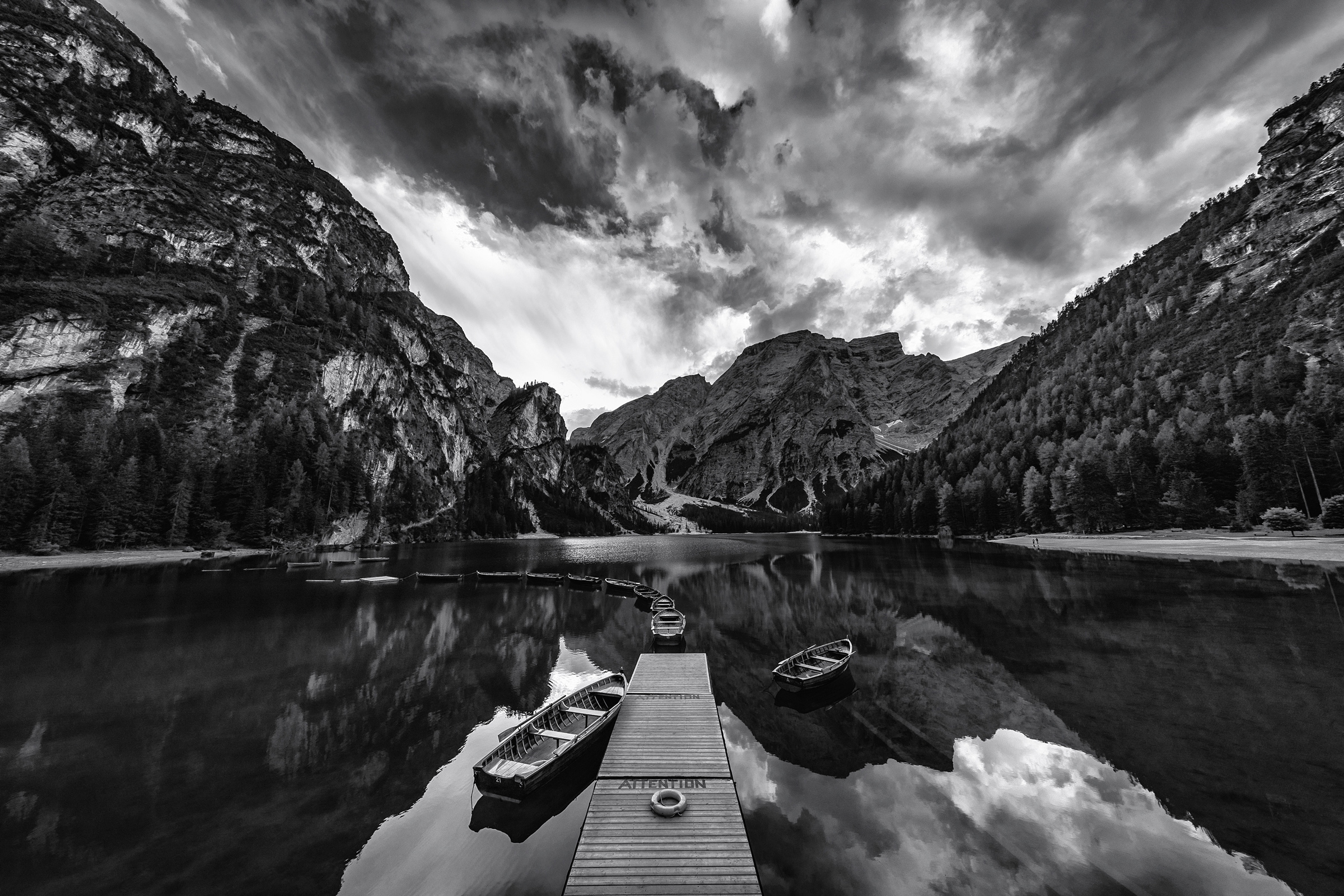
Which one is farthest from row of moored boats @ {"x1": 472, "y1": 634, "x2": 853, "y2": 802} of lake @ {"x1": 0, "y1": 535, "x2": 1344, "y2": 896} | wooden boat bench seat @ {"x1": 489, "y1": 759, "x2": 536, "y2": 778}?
lake @ {"x1": 0, "y1": 535, "x2": 1344, "y2": 896}

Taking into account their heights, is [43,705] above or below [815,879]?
above

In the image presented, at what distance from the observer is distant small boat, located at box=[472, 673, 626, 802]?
564 inches

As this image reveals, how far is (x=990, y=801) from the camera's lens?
14.8 metres

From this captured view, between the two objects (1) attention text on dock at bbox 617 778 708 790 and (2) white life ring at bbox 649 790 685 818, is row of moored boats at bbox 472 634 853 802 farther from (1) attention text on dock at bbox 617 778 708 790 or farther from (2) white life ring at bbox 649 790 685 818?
(2) white life ring at bbox 649 790 685 818

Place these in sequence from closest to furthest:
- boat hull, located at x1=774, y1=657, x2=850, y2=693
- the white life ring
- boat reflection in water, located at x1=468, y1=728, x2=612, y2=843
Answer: the white life ring < boat reflection in water, located at x1=468, y1=728, x2=612, y2=843 < boat hull, located at x1=774, y1=657, x2=850, y2=693

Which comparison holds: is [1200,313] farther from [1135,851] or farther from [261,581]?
[261,581]

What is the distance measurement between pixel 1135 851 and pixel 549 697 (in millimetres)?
21335

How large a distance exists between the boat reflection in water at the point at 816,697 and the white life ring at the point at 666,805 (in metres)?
11.6

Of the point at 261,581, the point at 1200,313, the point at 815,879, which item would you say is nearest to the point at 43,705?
the point at 815,879

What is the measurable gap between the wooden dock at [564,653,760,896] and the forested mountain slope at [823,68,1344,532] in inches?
4001

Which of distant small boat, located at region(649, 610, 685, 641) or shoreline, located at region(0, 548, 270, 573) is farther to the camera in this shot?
shoreline, located at region(0, 548, 270, 573)

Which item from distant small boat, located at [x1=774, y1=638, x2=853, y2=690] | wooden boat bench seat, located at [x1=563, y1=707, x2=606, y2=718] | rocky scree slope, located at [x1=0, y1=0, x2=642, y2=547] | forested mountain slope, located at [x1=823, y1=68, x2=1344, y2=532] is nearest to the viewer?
wooden boat bench seat, located at [x1=563, y1=707, x2=606, y2=718]

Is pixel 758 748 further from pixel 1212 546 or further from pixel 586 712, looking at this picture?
pixel 1212 546

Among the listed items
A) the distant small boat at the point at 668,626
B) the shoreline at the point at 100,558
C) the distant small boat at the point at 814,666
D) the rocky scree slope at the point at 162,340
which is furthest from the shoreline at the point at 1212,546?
the rocky scree slope at the point at 162,340
